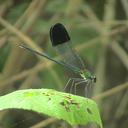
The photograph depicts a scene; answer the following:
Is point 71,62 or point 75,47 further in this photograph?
point 75,47

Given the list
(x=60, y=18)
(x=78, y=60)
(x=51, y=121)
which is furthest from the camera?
(x=60, y=18)

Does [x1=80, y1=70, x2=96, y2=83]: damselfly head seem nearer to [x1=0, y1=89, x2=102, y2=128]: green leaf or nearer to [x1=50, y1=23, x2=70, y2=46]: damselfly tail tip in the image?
[x1=50, y1=23, x2=70, y2=46]: damselfly tail tip

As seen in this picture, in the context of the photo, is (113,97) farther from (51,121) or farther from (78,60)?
(78,60)

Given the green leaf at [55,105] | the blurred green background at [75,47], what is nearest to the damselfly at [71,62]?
the green leaf at [55,105]

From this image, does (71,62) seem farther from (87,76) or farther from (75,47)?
(75,47)

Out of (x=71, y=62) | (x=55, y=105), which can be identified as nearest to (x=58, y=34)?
(x=71, y=62)

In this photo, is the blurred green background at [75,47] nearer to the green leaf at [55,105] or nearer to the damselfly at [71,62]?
the damselfly at [71,62]

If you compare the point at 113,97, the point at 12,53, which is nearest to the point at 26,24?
the point at 12,53

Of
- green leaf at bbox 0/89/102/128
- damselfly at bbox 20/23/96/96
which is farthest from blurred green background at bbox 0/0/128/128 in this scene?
green leaf at bbox 0/89/102/128

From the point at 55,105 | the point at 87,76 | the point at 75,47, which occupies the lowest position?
the point at 75,47
